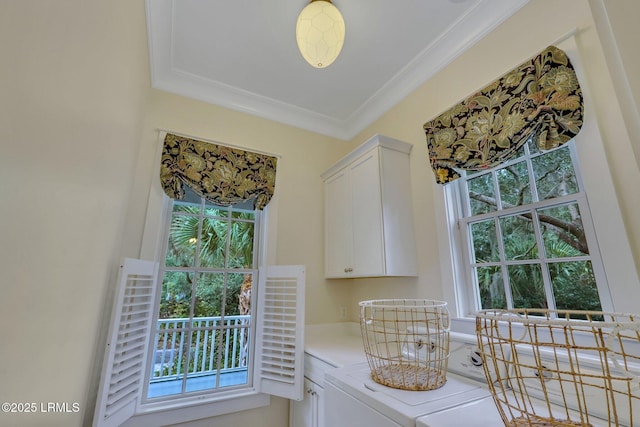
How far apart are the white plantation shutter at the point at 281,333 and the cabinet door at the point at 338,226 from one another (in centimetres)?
49

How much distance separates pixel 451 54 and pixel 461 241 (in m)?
1.37

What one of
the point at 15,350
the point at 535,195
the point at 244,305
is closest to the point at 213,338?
A: the point at 244,305

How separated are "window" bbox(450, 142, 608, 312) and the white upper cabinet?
42 cm

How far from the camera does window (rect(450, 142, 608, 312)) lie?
1.38m

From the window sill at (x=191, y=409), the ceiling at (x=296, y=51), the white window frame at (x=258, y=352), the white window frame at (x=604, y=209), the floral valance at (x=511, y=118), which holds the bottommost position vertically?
the window sill at (x=191, y=409)

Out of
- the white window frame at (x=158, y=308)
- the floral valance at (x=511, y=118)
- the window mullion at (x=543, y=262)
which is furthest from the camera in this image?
the white window frame at (x=158, y=308)

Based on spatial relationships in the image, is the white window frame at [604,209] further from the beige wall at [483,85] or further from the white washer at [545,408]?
the white washer at [545,408]

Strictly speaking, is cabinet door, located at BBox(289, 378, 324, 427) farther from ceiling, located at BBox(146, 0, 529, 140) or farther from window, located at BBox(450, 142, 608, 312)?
ceiling, located at BBox(146, 0, 529, 140)

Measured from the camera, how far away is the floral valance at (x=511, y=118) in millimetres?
1361

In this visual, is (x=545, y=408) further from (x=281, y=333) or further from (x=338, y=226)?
(x=338, y=226)

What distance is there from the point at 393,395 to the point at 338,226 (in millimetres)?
1622

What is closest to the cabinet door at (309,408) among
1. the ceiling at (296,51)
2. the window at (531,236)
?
the window at (531,236)

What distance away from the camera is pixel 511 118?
1.55 metres

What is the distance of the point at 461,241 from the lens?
1.95 meters
